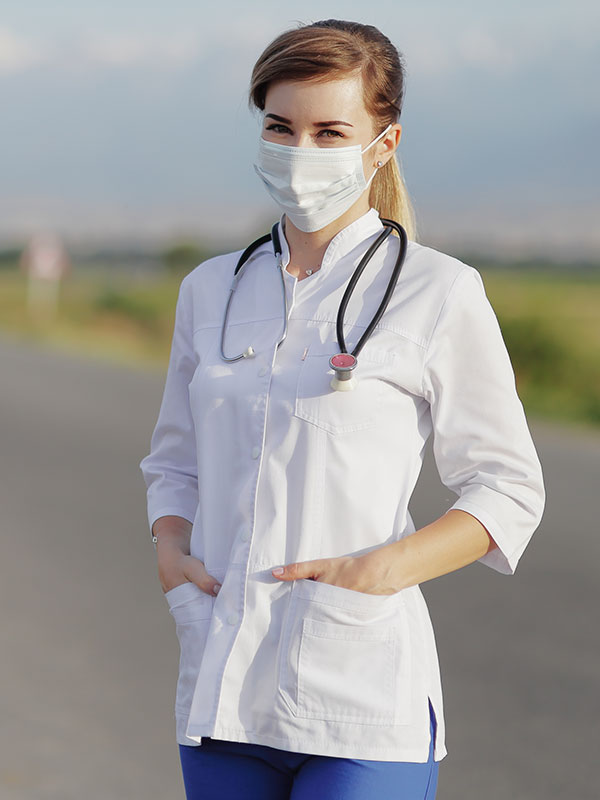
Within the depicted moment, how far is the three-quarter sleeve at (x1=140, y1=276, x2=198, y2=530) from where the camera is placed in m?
A: 2.44

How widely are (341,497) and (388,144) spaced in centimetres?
75

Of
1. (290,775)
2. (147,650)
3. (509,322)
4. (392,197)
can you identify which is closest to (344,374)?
(392,197)

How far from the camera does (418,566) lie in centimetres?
204

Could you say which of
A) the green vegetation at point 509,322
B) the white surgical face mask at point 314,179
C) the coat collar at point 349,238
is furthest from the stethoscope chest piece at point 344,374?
the green vegetation at point 509,322

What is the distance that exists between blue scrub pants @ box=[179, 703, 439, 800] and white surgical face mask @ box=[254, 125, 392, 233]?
93 cm

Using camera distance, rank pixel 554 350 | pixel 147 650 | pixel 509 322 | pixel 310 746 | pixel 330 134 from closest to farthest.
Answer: pixel 310 746 < pixel 330 134 < pixel 147 650 < pixel 554 350 < pixel 509 322

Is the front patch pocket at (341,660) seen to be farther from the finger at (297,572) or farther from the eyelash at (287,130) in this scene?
the eyelash at (287,130)

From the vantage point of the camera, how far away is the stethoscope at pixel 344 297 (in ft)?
6.63

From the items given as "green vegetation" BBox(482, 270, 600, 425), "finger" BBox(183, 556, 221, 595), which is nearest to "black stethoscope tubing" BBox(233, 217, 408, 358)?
"finger" BBox(183, 556, 221, 595)

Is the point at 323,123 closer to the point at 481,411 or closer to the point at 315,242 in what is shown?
the point at 315,242

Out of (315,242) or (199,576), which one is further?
(315,242)

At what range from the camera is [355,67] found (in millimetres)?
2184

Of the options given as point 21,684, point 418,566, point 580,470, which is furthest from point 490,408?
point 580,470

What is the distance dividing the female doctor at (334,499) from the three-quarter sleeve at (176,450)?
0.70ft
